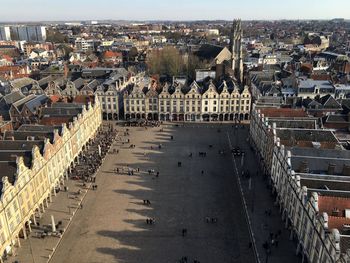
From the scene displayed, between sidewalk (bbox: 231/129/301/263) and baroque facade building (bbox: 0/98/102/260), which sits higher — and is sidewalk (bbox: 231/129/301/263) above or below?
below

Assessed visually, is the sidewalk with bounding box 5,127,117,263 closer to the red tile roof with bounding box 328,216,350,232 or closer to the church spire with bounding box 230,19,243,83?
the red tile roof with bounding box 328,216,350,232

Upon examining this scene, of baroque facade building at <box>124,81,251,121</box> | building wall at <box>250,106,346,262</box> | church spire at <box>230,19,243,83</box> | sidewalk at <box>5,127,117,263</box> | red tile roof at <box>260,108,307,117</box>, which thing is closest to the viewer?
building wall at <box>250,106,346,262</box>

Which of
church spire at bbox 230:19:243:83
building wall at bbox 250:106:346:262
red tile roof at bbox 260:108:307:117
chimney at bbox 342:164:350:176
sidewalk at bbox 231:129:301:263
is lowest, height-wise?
sidewalk at bbox 231:129:301:263

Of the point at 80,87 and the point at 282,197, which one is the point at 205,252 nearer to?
the point at 282,197

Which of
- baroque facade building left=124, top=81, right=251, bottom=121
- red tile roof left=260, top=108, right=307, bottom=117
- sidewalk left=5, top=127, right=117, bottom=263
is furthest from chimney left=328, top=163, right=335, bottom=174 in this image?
baroque facade building left=124, top=81, right=251, bottom=121

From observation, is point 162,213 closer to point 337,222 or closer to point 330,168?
point 330,168

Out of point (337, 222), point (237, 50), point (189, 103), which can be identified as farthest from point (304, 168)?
point (237, 50)
